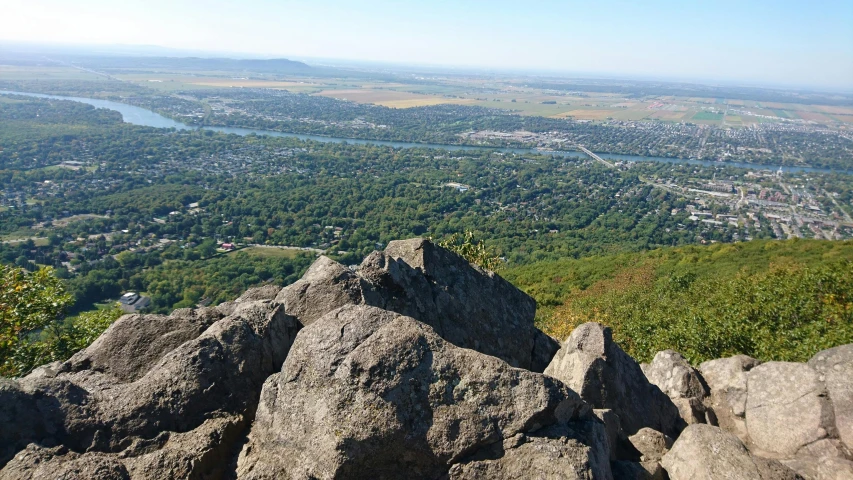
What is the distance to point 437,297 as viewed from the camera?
1178cm

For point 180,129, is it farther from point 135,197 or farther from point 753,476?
point 753,476

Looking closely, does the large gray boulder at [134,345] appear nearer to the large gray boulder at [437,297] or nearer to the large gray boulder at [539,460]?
the large gray boulder at [437,297]

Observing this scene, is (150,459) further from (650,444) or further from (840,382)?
(840,382)

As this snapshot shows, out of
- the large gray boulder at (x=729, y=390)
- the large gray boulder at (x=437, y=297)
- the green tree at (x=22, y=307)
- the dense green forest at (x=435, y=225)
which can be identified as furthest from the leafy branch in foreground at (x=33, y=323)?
the large gray boulder at (x=729, y=390)

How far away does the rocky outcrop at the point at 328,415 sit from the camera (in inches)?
242

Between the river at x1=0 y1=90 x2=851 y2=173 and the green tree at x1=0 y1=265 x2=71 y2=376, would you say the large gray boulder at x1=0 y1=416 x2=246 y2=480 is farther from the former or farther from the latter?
the river at x1=0 y1=90 x2=851 y2=173

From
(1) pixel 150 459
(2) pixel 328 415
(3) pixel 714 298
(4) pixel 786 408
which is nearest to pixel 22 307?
(1) pixel 150 459

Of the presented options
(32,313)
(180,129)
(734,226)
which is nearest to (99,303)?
(32,313)

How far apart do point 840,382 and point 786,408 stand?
1122 millimetres

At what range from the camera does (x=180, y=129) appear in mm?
158375

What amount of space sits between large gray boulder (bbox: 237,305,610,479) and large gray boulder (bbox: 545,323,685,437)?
3.25m

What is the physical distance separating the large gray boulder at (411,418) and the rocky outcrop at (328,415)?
2 cm

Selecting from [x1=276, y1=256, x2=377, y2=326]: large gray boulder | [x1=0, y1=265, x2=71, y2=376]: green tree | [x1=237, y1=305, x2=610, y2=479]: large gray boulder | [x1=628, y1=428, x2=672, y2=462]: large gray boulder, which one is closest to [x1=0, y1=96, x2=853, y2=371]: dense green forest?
[x1=0, y1=265, x2=71, y2=376]: green tree

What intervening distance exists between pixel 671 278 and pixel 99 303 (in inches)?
2049
